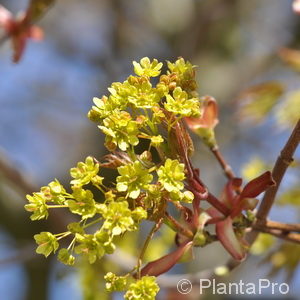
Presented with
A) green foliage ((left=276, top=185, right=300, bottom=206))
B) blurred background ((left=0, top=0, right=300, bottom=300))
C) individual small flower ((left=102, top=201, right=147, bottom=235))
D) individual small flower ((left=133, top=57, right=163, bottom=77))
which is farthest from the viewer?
blurred background ((left=0, top=0, right=300, bottom=300))

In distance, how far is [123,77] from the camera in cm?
308

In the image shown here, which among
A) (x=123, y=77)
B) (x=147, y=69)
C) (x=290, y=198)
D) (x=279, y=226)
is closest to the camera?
(x=147, y=69)

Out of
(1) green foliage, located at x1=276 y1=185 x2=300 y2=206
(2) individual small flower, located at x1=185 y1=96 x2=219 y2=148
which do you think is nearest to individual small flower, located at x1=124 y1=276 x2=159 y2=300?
(2) individual small flower, located at x1=185 y1=96 x2=219 y2=148

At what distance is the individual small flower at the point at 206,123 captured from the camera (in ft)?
3.82

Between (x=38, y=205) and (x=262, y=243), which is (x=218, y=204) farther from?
(x=262, y=243)

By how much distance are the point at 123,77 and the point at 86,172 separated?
223cm

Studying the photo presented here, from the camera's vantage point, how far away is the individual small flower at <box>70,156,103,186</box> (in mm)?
875

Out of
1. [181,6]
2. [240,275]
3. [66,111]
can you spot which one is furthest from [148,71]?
[66,111]

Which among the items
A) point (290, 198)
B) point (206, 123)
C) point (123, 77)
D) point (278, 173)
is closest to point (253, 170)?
point (290, 198)

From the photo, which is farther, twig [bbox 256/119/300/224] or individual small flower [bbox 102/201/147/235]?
twig [bbox 256/119/300/224]

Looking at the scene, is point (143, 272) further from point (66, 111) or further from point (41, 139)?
point (41, 139)

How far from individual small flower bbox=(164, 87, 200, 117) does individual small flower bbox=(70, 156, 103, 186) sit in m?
0.13

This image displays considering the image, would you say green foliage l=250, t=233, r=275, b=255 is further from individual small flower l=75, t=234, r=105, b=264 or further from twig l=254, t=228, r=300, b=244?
individual small flower l=75, t=234, r=105, b=264

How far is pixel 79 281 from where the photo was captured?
70.0 inches
